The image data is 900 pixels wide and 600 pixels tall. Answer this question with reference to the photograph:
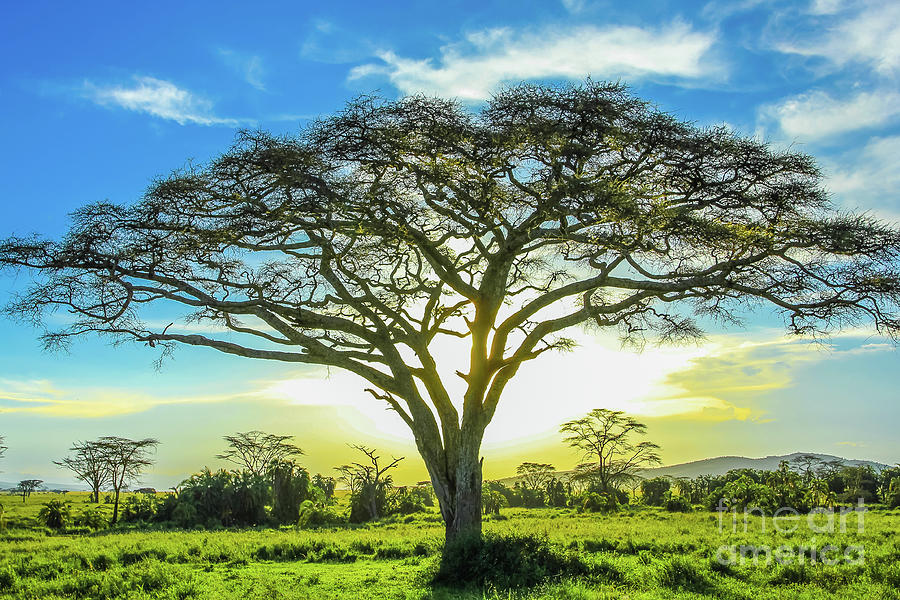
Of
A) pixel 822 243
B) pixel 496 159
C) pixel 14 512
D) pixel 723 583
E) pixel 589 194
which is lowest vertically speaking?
pixel 14 512

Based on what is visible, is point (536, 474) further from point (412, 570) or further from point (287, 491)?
point (412, 570)

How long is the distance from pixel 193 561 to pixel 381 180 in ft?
34.0

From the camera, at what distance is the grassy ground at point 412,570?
1080 centimetres

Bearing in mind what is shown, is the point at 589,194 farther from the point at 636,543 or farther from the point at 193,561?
the point at 193,561

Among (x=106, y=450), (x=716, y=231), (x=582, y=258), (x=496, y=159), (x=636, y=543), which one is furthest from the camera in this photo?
(x=106, y=450)

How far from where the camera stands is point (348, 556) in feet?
56.5

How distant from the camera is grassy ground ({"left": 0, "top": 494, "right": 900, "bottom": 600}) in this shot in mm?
10797

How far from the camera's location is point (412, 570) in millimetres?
14172

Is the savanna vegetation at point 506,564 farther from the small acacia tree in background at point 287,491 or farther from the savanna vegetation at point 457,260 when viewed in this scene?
the small acacia tree in background at point 287,491

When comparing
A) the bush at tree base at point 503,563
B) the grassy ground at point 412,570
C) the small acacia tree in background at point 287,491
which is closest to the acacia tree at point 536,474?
the small acacia tree in background at point 287,491

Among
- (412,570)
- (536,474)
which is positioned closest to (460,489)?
(412,570)

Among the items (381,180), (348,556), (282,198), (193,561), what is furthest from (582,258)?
(193,561)

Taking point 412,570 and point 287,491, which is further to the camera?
point 287,491

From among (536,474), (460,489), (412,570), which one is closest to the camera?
(412,570)
